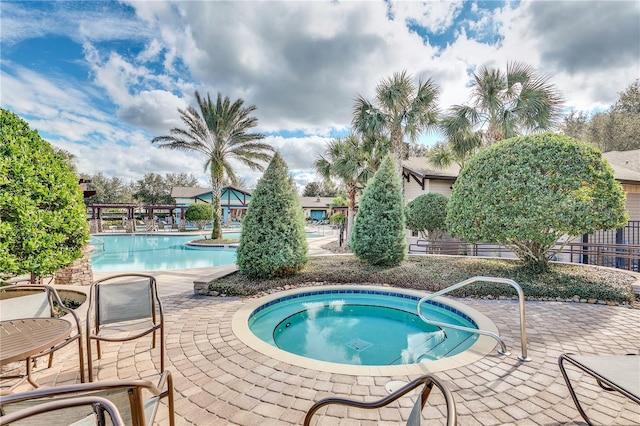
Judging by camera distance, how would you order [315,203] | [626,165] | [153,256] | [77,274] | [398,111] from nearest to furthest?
[77,274]
[398,111]
[626,165]
[153,256]
[315,203]

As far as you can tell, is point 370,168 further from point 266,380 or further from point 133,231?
point 133,231

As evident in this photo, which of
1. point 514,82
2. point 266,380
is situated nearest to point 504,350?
point 266,380

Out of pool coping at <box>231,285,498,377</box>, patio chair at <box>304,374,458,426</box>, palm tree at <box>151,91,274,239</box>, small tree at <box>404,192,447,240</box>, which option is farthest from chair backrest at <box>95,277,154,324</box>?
palm tree at <box>151,91,274,239</box>

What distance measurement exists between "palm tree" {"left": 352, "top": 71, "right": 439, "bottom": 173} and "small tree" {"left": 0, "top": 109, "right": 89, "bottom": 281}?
1139 cm

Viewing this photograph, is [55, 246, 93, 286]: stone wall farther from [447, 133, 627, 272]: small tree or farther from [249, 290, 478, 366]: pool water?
[447, 133, 627, 272]: small tree

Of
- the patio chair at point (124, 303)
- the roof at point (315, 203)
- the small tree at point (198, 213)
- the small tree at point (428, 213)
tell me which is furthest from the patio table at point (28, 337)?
the roof at point (315, 203)

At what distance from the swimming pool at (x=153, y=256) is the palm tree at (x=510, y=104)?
42.7 feet

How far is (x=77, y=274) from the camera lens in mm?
6133

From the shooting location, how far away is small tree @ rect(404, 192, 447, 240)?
39.4ft

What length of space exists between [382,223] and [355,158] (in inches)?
283

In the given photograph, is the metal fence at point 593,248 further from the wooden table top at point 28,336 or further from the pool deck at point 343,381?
the wooden table top at point 28,336

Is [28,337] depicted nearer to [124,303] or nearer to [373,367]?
[124,303]

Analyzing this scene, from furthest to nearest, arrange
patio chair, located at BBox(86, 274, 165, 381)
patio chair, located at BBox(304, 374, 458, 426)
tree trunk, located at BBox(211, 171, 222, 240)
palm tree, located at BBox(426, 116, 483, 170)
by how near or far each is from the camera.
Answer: tree trunk, located at BBox(211, 171, 222, 240) < palm tree, located at BBox(426, 116, 483, 170) < patio chair, located at BBox(86, 274, 165, 381) < patio chair, located at BBox(304, 374, 458, 426)

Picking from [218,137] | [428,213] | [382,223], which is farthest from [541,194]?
[218,137]
